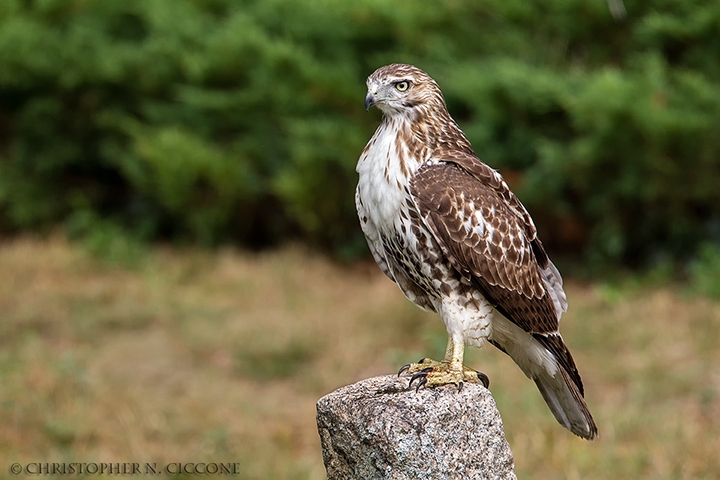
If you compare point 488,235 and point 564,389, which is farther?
point 564,389

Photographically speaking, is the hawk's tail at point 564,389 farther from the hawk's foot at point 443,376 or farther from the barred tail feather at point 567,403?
the hawk's foot at point 443,376

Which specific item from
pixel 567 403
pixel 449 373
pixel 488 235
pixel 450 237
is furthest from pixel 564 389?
A: pixel 450 237

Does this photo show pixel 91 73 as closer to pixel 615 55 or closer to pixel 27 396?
pixel 27 396

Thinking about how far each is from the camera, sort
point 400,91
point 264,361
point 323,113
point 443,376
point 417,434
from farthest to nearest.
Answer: point 323,113 → point 264,361 → point 400,91 → point 443,376 → point 417,434

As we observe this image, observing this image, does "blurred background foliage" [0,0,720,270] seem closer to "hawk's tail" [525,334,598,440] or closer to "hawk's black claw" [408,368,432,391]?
"hawk's tail" [525,334,598,440]

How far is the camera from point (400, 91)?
3.63 m

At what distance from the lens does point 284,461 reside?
5930mm

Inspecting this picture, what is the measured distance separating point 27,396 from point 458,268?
156 inches

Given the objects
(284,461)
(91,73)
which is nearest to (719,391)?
(284,461)

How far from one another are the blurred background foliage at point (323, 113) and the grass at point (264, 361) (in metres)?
0.55

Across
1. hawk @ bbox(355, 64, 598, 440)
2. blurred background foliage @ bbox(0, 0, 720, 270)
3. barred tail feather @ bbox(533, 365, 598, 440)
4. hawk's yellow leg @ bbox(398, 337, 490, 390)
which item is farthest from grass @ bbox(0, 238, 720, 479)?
hawk's yellow leg @ bbox(398, 337, 490, 390)

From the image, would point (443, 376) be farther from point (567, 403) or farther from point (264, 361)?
point (264, 361)

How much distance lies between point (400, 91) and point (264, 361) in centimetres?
417

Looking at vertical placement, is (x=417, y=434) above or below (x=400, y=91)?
below
